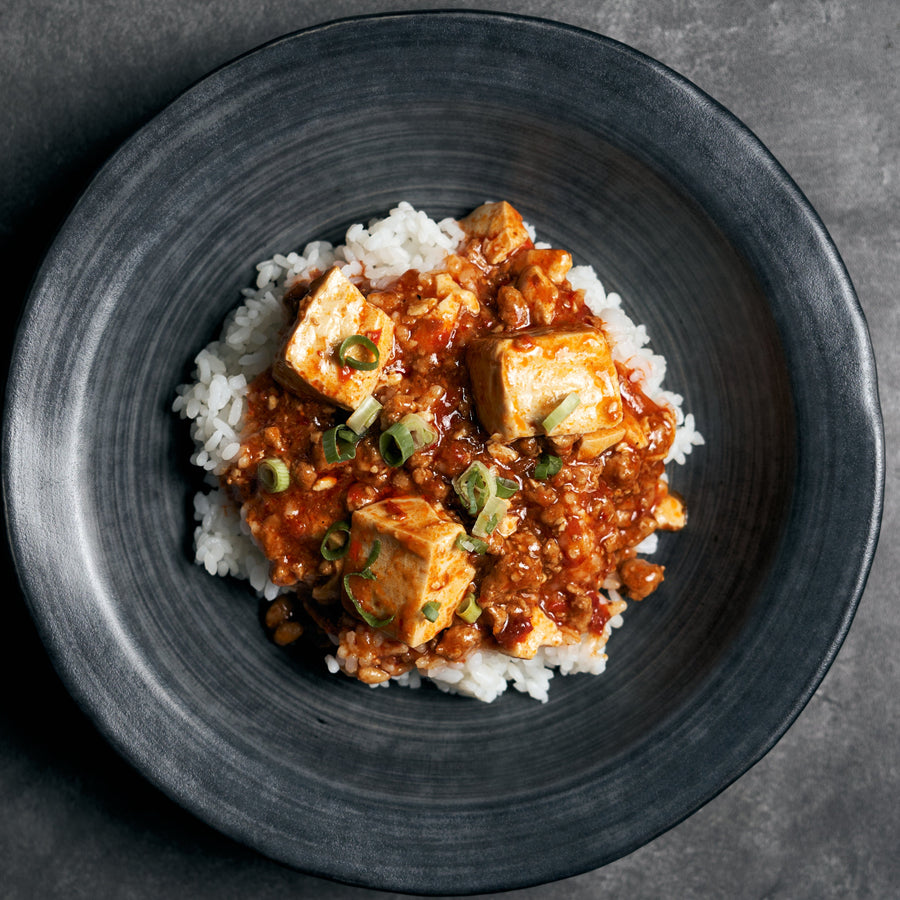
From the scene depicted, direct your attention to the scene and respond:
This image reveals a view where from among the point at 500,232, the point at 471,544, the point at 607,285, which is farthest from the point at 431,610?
the point at 607,285

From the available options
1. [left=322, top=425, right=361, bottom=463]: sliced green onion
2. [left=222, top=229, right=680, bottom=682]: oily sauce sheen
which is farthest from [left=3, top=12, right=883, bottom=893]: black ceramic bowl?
[left=322, top=425, right=361, bottom=463]: sliced green onion

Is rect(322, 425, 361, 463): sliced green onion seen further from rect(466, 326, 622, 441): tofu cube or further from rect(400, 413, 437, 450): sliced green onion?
rect(466, 326, 622, 441): tofu cube

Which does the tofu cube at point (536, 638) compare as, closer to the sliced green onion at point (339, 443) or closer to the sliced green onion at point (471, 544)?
the sliced green onion at point (471, 544)

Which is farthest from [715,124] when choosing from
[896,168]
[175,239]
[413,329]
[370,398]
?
[175,239]

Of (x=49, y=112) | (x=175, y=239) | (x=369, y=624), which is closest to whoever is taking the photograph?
(x=369, y=624)

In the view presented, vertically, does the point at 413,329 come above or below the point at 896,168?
below

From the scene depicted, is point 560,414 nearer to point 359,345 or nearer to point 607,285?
point 359,345

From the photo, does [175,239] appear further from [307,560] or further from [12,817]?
[12,817]
